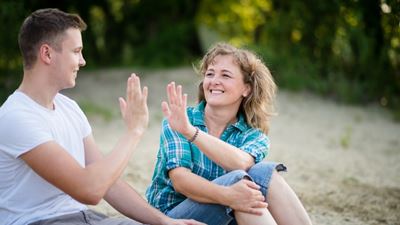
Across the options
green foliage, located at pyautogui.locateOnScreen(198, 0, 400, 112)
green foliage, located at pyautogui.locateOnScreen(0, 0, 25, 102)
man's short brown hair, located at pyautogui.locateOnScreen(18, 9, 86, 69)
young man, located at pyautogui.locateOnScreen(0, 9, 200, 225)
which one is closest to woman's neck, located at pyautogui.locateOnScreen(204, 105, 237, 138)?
young man, located at pyautogui.locateOnScreen(0, 9, 200, 225)

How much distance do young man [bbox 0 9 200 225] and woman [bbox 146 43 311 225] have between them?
42 centimetres

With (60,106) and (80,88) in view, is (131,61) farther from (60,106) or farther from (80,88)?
(60,106)

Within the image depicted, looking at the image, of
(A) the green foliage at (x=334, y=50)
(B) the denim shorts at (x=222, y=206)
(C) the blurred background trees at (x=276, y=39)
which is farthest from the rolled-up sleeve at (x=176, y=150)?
(A) the green foliage at (x=334, y=50)

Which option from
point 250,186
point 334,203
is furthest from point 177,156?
point 334,203

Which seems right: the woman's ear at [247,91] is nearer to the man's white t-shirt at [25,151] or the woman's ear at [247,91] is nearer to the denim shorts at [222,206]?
the denim shorts at [222,206]

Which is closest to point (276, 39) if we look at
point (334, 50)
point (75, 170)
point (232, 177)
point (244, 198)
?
point (334, 50)

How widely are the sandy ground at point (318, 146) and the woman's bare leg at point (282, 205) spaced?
979mm

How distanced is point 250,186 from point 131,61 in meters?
9.11

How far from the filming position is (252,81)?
3637 mm

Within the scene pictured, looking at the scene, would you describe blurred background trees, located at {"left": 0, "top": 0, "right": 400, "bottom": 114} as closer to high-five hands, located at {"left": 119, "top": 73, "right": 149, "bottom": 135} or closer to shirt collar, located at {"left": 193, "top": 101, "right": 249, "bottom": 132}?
shirt collar, located at {"left": 193, "top": 101, "right": 249, "bottom": 132}

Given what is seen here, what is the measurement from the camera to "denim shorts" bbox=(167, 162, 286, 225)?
3.14 meters

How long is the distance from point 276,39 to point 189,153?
7.52 metres

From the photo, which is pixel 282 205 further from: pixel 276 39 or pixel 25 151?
pixel 276 39

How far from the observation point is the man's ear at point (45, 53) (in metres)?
2.71
